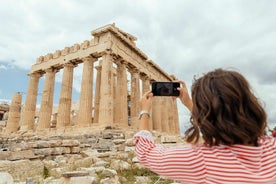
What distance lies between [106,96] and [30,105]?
Answer: 1105cm

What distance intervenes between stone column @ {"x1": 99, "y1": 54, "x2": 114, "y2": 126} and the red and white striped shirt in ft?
59.2

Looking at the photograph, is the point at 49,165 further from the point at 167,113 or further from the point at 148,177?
the point at 167,113

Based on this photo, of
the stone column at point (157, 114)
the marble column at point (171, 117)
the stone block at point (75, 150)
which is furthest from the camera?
the marble column at point (171, 117)

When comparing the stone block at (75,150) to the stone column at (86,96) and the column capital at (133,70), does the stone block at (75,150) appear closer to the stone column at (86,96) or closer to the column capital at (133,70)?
the stone column at (86,96)

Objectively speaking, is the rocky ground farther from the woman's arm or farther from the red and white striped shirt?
the red and white striped shirt

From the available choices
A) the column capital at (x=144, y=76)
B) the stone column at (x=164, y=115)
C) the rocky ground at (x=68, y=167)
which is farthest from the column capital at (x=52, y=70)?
the rocky ground at (x=68, y=167)

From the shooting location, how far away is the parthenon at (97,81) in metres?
21.0

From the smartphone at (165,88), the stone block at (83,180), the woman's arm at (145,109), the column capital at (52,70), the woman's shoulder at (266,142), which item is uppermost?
the column capital at (52,70)

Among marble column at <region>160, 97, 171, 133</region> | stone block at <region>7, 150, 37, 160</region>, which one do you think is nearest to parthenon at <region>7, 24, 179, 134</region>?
marble column at <region>160, 97, 171, 133</region>

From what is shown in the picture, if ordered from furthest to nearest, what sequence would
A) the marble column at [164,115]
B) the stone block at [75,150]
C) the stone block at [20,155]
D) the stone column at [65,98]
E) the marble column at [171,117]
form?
1. the marble column at [171,117]
2. the marble column at [164,115]
3. the stone column at [65,98]
4. the stone block at [75,150]
5. the stone block at [20,155]

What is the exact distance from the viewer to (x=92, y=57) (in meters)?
22.8

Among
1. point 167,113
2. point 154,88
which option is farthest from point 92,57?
point 154,88

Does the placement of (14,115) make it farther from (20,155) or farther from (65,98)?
(20,155)

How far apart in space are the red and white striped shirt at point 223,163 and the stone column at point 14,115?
28650 millimetres
